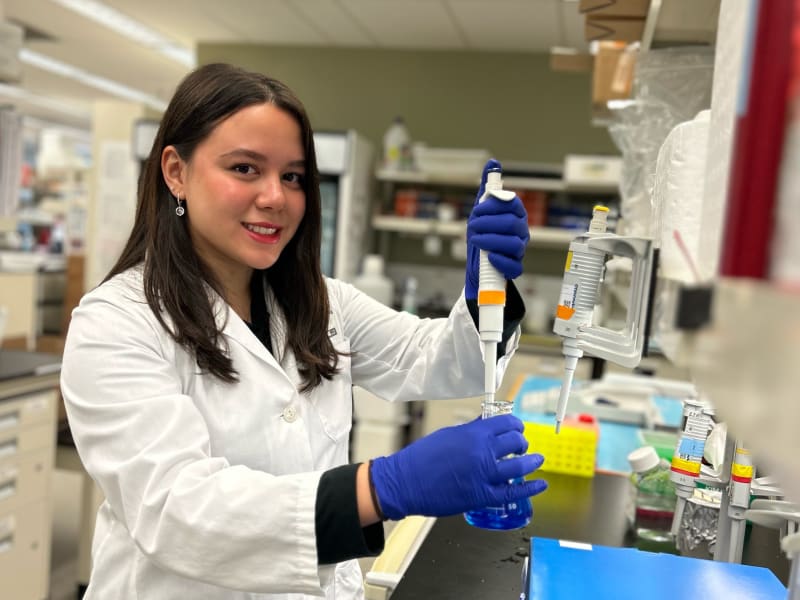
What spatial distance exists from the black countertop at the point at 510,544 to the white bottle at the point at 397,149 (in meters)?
3.70

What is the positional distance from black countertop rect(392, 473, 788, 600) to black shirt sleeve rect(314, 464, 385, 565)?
226 mm

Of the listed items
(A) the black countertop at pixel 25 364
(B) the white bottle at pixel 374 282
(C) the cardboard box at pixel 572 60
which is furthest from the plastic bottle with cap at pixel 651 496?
(B) the white bottle at pixel 374 282

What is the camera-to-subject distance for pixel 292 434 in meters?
1.19

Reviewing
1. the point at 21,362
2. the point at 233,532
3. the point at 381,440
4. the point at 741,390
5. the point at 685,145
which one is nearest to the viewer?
the point at 741,390

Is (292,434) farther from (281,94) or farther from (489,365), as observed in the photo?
(281,94)

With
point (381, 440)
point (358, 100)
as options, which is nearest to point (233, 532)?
point (381, 440)

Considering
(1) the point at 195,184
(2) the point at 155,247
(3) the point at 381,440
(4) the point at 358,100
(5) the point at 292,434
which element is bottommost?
(3) the point at 381,440

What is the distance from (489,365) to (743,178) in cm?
57

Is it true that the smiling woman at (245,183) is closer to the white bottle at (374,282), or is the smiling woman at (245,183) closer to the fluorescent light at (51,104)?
the white bottle at (374,282)

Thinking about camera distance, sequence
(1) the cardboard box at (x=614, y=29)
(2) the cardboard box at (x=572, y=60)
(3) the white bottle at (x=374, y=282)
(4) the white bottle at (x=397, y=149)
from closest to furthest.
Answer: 1. (1) the cardboard box at (x=614, y=29)
2. (2) the cardboard box at (x=572, y=60)
3. (3) the white bottle at (x=374, y=282)
4. (4) the white bottle at (x=397, y=149)

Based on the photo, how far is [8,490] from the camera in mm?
2479

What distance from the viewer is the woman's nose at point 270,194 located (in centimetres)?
121

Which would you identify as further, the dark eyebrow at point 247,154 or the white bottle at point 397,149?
the white bottle at point 397,149

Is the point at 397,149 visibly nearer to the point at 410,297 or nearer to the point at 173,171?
the point at 410,297
